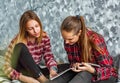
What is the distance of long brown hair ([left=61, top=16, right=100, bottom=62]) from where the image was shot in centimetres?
201

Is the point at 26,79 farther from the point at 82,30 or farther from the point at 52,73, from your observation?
the point at 82,30

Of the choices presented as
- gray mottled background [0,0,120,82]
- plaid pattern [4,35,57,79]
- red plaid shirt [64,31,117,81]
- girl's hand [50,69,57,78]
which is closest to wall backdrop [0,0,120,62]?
gray mottled background [0,0,120,82]

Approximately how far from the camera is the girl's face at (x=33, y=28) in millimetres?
2169

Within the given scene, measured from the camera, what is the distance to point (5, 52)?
84.4 inches

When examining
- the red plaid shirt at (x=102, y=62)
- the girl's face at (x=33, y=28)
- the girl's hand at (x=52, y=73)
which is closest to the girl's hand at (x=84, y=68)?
the red plaid shirt at (x=102, y=62)

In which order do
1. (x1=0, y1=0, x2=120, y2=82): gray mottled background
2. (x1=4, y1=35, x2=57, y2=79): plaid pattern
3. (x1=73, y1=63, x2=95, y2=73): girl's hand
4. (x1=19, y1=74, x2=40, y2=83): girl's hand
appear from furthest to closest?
(x1=0, y1=0, x2=120, y2=82): gray mottled background → (x1=4, y1=35, x2=57, y2=79): plaid pattern → (x1=19, y1=74, x2=40, y2=83): girl's hand → (x1=73, y1=63, x2=95, y2=73): girl's hand

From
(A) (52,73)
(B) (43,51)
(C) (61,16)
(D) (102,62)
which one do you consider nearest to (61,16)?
(C) (61,16)

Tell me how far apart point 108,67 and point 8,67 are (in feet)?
1.86

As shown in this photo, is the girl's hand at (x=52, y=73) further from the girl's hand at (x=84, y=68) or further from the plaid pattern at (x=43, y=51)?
the girl's hand at (x=84, y=68)

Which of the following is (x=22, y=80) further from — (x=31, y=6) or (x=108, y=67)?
(x=31, y=6)

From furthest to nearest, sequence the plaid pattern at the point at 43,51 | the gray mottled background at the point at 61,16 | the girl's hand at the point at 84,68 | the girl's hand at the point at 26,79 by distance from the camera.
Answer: the gray mottled background at the point at 61,16 → the plaid pattern at the point at 43,51 → the girl's hand at the point at 26,79 → the girl's hand at the point at 84,68

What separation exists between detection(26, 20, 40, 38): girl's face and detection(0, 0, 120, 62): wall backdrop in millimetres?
243

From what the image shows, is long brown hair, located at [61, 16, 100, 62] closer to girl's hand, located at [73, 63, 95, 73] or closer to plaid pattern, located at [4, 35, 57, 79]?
girl's hand, located at [73, 63, 95, 73]

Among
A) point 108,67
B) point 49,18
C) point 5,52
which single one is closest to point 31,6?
point 49,18
